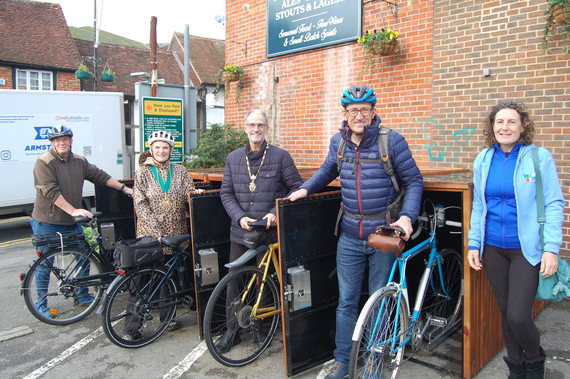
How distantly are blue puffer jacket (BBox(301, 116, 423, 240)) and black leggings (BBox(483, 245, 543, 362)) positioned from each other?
597 millimetres

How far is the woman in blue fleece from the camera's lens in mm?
2852

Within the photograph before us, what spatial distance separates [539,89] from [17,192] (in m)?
9.19

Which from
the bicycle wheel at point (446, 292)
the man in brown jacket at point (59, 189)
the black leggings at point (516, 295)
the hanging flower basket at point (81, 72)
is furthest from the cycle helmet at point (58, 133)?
the hanging flower basket at point (81, 72)

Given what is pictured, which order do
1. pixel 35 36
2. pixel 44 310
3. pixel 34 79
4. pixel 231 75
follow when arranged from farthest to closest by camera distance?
pixel 35 36, pixel 34 79, pixel 231 75, pixel 44 310

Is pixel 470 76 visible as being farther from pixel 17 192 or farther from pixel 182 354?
pixel 17 192

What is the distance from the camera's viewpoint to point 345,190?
3.39 meters

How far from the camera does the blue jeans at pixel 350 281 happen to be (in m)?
3.39

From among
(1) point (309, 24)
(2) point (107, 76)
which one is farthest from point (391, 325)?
(2) point (107, 76)

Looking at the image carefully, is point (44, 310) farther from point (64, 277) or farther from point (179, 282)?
point (179, 282)

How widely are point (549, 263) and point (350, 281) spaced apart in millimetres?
1277

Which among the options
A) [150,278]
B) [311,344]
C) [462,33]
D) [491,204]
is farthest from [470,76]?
[150,278]

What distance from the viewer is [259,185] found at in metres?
3.98

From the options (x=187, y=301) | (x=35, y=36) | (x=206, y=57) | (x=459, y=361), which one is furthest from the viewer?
(x=206, y=57)

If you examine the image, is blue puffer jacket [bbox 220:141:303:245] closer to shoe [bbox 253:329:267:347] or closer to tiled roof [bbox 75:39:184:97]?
shoe [bbox 253:329:267:347]
